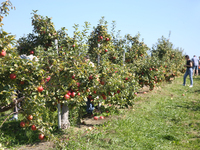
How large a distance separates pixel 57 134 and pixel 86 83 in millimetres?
1515

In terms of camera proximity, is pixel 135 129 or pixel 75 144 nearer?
pixel 75 144

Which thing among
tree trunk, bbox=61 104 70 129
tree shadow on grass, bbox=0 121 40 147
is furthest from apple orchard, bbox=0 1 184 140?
tree shadow on grass, bbox=0 121 40 147

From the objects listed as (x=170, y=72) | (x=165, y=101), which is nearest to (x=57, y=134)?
(x=165, y=101)

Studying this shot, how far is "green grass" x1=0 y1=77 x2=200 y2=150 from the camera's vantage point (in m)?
4.13

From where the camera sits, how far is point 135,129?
4984 mm

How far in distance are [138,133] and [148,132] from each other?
11.8 inches

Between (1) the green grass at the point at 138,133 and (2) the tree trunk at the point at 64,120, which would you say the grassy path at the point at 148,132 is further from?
(2) the tree trunk at the point at 64,120

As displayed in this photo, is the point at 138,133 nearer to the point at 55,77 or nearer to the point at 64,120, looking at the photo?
the point at 64,120

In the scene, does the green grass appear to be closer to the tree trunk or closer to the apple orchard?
the tree trunk

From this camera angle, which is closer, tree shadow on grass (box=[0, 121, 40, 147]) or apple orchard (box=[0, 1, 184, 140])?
apple orchard (box=[0, 1, 184, 140])

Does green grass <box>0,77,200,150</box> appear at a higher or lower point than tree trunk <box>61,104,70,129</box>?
lower

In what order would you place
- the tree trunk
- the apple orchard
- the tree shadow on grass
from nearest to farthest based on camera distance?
the apple orchard
the tree shadow on grass
the tree trunk

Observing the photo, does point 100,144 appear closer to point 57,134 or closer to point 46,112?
point 57,134

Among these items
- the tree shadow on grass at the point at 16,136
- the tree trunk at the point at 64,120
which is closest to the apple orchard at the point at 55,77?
the tree trunk at the point at 64,120
